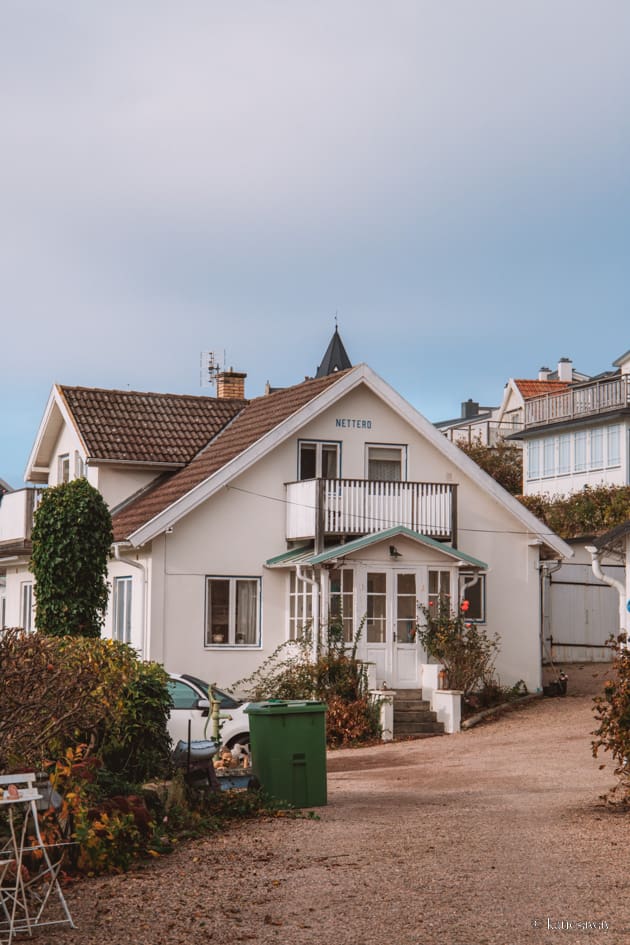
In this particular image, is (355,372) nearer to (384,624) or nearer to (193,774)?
(384,624)

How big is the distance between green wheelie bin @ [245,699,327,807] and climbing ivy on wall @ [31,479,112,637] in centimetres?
601

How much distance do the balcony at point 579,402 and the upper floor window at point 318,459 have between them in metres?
24.9

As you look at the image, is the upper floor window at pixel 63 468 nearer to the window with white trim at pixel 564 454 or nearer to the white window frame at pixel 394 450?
the white window frame at pixel 394 450

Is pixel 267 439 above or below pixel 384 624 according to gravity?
above

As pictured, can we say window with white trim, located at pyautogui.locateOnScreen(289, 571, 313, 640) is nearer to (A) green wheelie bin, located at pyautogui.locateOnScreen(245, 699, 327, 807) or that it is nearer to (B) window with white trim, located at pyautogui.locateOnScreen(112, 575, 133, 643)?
(B) window with white trim, located at pyautogui.locateOnScreen(112, 575, 133, 643)

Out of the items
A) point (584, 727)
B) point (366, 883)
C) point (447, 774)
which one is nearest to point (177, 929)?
point (366, 883)

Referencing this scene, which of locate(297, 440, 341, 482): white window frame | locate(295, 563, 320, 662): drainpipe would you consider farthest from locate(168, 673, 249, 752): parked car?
locate(297, 440, 341, 482): white window frame

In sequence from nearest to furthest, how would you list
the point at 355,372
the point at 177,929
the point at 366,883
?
the point at 177,929 < the point at 366,883 < the point at 355,372

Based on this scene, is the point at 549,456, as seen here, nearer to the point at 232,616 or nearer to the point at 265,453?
the point at 265,453

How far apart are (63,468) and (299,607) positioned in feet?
26.5

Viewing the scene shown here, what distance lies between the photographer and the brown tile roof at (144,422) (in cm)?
3008

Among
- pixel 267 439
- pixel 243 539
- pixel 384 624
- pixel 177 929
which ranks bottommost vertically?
pixel 177 929

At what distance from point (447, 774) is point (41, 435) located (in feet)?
55.7

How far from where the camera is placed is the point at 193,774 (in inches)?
547
